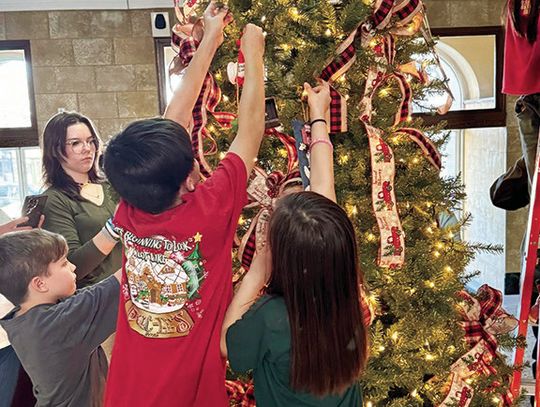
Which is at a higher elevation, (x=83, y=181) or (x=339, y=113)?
(x=339, y=113)

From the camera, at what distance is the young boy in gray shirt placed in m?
1.41

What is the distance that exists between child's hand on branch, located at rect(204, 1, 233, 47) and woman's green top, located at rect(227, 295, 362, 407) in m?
0.69

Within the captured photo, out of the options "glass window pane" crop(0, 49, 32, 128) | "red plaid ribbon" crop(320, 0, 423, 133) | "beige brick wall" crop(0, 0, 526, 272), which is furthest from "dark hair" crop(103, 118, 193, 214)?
"glass window pane" crop(0, 49, 32, 128)

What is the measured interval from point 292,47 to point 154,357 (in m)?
0.84

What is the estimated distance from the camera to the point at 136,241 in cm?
121

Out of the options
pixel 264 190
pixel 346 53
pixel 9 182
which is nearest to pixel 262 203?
pixel 264 190

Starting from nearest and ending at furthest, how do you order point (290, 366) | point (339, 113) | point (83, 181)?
point (290, 366) < point (339, 113) < point (83, 181)

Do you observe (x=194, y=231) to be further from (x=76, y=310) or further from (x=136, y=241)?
(x=76, y=310)

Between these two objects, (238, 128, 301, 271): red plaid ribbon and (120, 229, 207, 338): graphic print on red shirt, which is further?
(238, 128, 301, 271): red plaid ribbon

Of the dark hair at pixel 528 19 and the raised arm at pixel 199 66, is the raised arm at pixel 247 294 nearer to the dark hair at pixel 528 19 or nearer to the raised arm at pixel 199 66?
the raised arm at pixel 199 66

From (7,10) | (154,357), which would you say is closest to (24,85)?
(7,10)

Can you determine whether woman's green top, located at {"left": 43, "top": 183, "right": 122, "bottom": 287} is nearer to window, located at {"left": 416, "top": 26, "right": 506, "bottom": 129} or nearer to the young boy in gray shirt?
the young boy in gray shirt

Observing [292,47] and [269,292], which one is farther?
[292,47]

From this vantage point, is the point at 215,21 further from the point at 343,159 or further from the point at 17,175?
the point at 17,175
